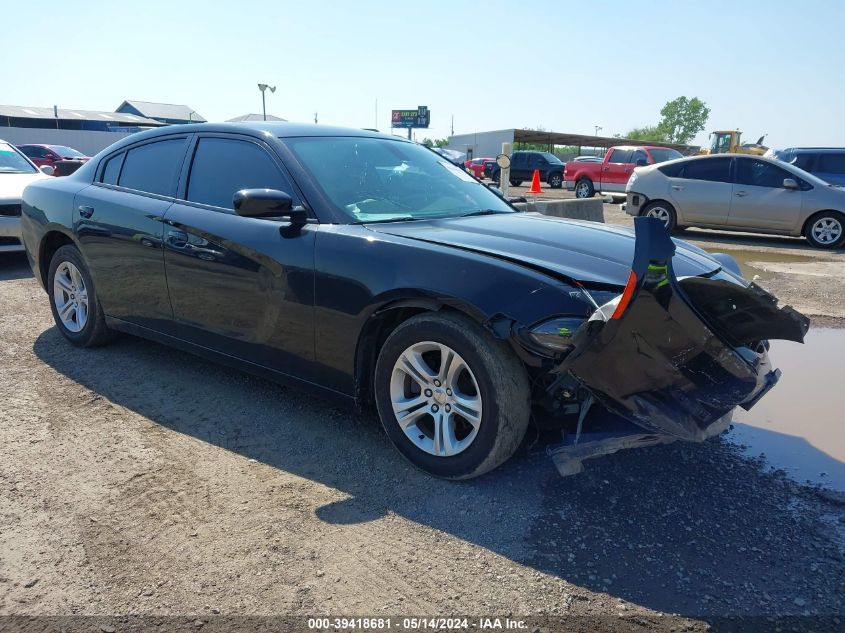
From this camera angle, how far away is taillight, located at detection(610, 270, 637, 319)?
235 cm

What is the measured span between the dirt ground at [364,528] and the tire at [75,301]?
102 cm

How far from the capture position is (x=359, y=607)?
221 centimetres

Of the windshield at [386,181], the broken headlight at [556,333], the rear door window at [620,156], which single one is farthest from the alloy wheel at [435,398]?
the rear door window at [620,156]

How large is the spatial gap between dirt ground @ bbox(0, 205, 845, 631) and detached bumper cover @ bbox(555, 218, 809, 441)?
498 mm

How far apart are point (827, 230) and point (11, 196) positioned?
12.5m

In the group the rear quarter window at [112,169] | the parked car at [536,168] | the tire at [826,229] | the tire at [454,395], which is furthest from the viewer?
the parked car at [536,168]

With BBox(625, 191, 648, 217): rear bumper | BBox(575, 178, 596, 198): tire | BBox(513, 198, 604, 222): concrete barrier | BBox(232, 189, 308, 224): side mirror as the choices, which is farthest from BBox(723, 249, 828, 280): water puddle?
BBox(575, 178, 596, 198): tire

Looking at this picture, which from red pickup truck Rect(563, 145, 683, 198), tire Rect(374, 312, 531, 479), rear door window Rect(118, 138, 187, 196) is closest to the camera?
tire Rect(374, 312, 531, 479)

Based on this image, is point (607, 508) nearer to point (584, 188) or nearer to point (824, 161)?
point (824, 161)

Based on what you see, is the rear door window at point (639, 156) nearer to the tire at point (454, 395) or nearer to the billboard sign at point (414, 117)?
the tire at point (454, 395)

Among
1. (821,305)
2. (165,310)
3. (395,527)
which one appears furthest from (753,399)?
(821,305)

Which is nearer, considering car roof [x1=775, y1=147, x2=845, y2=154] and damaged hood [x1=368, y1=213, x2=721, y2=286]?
damaged hood [x1=368, y1=213, x2=721, y2=286]

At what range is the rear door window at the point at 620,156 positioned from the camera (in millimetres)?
19547

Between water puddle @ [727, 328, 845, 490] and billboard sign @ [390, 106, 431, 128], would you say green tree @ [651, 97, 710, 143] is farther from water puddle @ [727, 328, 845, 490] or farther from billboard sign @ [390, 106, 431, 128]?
water puddle @ [727, 328, 845, 490]
